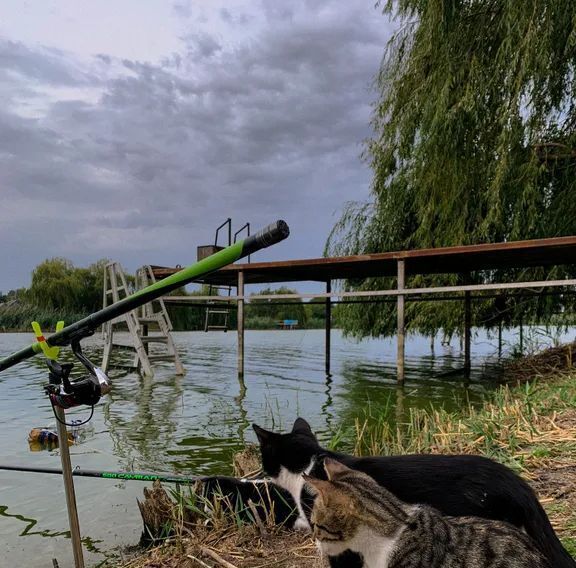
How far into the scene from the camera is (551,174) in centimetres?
1090

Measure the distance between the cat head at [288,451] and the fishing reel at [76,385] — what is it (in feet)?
3.56

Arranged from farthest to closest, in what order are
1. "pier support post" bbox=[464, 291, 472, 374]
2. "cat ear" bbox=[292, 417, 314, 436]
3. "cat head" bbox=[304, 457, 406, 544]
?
"pier support post" bbox=[464, 291, 472, 374] → "cat ear" bbox=[292, 417, 314, 436] → "cat head" bbox=[304, 457, 406, 544]

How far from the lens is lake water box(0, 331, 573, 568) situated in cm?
435

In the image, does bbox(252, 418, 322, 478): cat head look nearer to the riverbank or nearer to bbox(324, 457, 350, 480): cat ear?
the riverbank

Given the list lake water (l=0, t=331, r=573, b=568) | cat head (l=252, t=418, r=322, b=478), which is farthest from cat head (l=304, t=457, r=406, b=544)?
lake water (l=0, t=331, r=573, b=568)

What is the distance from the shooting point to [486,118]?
10812 mm

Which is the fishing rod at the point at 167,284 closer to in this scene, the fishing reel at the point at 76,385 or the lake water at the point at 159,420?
the fishing reel at the point at 76,385

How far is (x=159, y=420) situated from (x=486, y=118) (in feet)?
25.7

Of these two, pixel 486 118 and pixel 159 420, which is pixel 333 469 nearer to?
A: pixel 159 420

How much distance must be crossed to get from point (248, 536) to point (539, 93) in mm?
9565

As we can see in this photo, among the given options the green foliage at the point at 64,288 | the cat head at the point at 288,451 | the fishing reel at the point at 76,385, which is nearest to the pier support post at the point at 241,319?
the cat head at the point at 288,451

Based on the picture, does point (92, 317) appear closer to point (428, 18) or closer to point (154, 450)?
point (154, 450)

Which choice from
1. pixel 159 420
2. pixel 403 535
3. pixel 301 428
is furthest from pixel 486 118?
pixel 403 535

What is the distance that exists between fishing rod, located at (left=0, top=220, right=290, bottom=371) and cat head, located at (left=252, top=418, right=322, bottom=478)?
1.21 m
